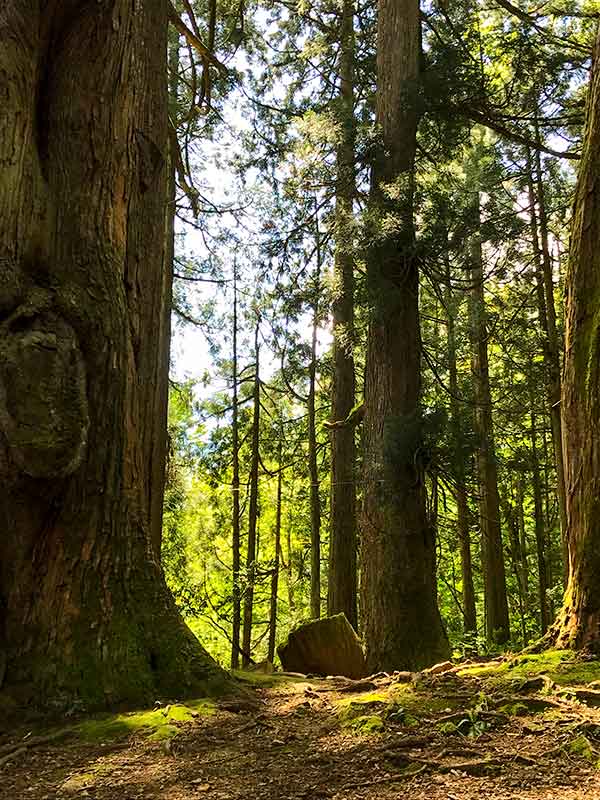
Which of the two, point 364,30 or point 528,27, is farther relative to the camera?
point 364,30

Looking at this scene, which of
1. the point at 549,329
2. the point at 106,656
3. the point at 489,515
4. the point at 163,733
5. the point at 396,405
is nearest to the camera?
the point at 163,733

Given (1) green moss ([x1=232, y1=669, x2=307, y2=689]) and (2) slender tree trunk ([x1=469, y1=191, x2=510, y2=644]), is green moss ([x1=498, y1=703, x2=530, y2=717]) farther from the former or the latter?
(2) slender tree trunk ([x1=469, y1=191, x2=510, y2=644])

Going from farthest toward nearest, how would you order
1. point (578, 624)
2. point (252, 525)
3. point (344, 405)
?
1. point (252, 525)
2. point (344, 405)
3. point (578, 624)

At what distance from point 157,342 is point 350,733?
10.7 feet

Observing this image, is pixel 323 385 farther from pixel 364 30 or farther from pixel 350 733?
pixel 350 733

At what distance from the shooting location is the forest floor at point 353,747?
250cm

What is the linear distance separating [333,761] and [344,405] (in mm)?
8877

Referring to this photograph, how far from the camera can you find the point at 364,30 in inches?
426

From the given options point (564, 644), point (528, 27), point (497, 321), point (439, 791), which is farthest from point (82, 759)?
point (497, 321)

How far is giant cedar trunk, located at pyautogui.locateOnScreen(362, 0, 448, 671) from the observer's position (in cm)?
709

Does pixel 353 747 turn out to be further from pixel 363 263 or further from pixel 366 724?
pixel 363 263

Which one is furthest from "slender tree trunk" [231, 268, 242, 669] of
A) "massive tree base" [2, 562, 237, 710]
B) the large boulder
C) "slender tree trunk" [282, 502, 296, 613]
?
"massive tree base" [2, 562, 237, 710]

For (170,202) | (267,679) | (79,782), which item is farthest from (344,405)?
(79,782)

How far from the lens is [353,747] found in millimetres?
2996
